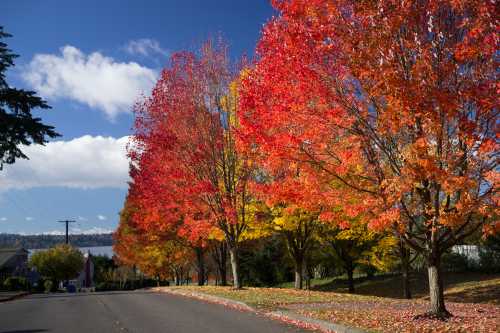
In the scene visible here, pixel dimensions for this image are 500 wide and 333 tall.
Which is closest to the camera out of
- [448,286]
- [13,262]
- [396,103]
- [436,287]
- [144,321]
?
[396,103]

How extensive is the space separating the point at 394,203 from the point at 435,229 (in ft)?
3.56

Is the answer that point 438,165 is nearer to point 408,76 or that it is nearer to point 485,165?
point 485,165

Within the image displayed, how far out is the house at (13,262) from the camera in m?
66.3

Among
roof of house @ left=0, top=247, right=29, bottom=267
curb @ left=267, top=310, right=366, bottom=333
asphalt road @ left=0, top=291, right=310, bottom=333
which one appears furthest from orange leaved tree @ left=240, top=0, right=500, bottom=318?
roof of house @ left=0, top=247, right=29, bottom=267

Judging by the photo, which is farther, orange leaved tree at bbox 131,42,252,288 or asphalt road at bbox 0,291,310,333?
orange leaved tree at bbox 131,42,252,288

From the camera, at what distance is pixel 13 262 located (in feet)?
230

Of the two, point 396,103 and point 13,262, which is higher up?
point 396,103

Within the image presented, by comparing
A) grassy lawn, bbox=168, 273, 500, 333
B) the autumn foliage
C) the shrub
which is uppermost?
the autumn foliage

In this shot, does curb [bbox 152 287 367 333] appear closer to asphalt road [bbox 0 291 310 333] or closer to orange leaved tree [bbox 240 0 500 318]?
asphalt road [bbox 0 291 310 333]

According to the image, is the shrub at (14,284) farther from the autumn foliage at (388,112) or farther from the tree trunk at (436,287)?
the tree trunk at (436,287)

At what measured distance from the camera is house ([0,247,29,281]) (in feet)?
217

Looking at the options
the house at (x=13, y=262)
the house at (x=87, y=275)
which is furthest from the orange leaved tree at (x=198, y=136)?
the house at (x=87, y=275)

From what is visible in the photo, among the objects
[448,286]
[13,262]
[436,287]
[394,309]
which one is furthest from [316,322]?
[13,262]

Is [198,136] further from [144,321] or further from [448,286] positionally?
[448,286]
